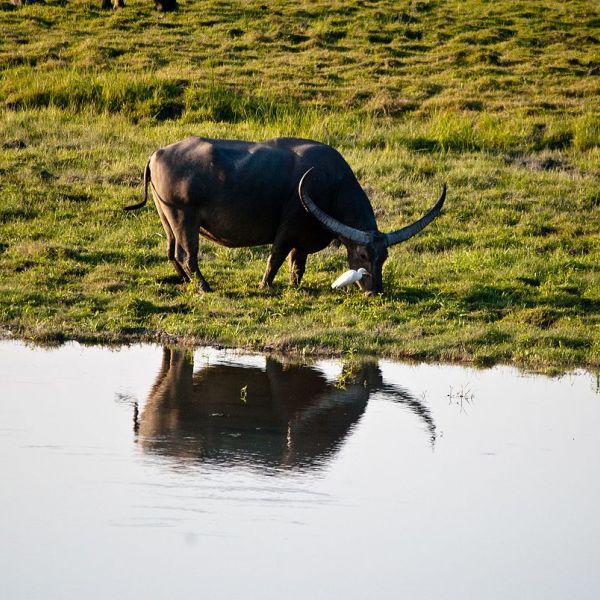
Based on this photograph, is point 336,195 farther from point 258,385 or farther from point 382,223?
point 258,385

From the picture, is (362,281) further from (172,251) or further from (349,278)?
(172,251)

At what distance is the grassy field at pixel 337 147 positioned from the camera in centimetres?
1041

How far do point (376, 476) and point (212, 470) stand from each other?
0.85m

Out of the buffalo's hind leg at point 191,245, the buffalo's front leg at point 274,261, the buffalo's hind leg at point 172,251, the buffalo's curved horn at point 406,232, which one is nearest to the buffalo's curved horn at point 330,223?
the buffalo's curved horn at point 406,232

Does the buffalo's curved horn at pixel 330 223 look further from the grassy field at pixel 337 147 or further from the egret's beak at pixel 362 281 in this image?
the grassy field at pixel 337 147

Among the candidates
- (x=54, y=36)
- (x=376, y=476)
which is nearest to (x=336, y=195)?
(x=376, y=476)

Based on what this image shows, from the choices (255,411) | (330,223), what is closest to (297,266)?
(330,223)

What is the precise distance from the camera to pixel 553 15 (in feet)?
88.0

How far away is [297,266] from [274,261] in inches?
15.6

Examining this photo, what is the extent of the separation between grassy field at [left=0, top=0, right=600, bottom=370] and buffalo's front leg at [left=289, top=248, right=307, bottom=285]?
121mm

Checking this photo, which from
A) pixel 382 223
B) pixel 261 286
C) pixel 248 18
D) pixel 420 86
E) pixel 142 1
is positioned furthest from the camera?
pixel 142 1

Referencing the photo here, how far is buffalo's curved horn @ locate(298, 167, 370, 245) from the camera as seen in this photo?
37.0 feet

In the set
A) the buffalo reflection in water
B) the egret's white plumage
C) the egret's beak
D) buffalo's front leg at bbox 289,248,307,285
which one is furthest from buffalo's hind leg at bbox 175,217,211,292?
the buffalo reflection in water

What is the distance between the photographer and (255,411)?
25.9 ft
